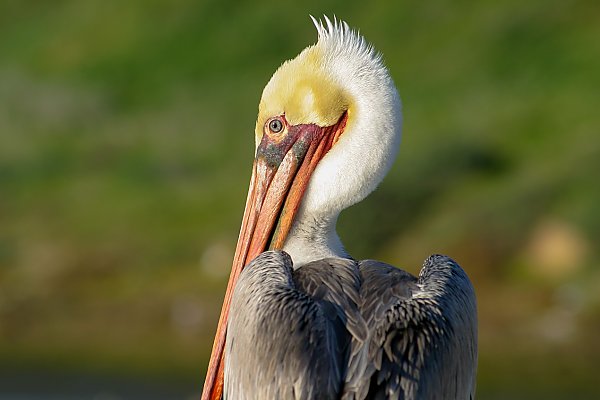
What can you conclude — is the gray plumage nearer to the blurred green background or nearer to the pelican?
the pelican

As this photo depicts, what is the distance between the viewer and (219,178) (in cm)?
2405

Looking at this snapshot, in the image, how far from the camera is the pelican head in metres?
5.58

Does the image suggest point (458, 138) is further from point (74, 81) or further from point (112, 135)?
point (74, 81)

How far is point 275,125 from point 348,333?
1.38 meters

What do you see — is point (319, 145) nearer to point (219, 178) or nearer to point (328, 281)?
point (328, 281)

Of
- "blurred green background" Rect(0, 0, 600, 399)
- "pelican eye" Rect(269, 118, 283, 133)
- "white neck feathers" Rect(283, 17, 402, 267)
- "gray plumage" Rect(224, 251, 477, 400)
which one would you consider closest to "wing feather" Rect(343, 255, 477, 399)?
"gray plumage" Rect(224, 251, 477, 400)

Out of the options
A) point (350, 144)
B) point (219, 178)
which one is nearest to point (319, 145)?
point (350, 144)

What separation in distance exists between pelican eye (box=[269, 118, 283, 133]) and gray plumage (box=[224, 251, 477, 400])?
0.80 m

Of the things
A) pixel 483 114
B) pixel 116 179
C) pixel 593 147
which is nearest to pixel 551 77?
pixel 483 114

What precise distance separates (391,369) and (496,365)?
1210cm

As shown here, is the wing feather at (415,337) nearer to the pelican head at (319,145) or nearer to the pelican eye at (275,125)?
the pelican head at (319,145)

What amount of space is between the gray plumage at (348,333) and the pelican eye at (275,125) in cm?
80

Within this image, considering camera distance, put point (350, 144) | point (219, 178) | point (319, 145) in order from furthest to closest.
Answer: point (219, 178) → point (319, 145) → point (350, 144)

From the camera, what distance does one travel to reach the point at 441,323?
4.72 meters
